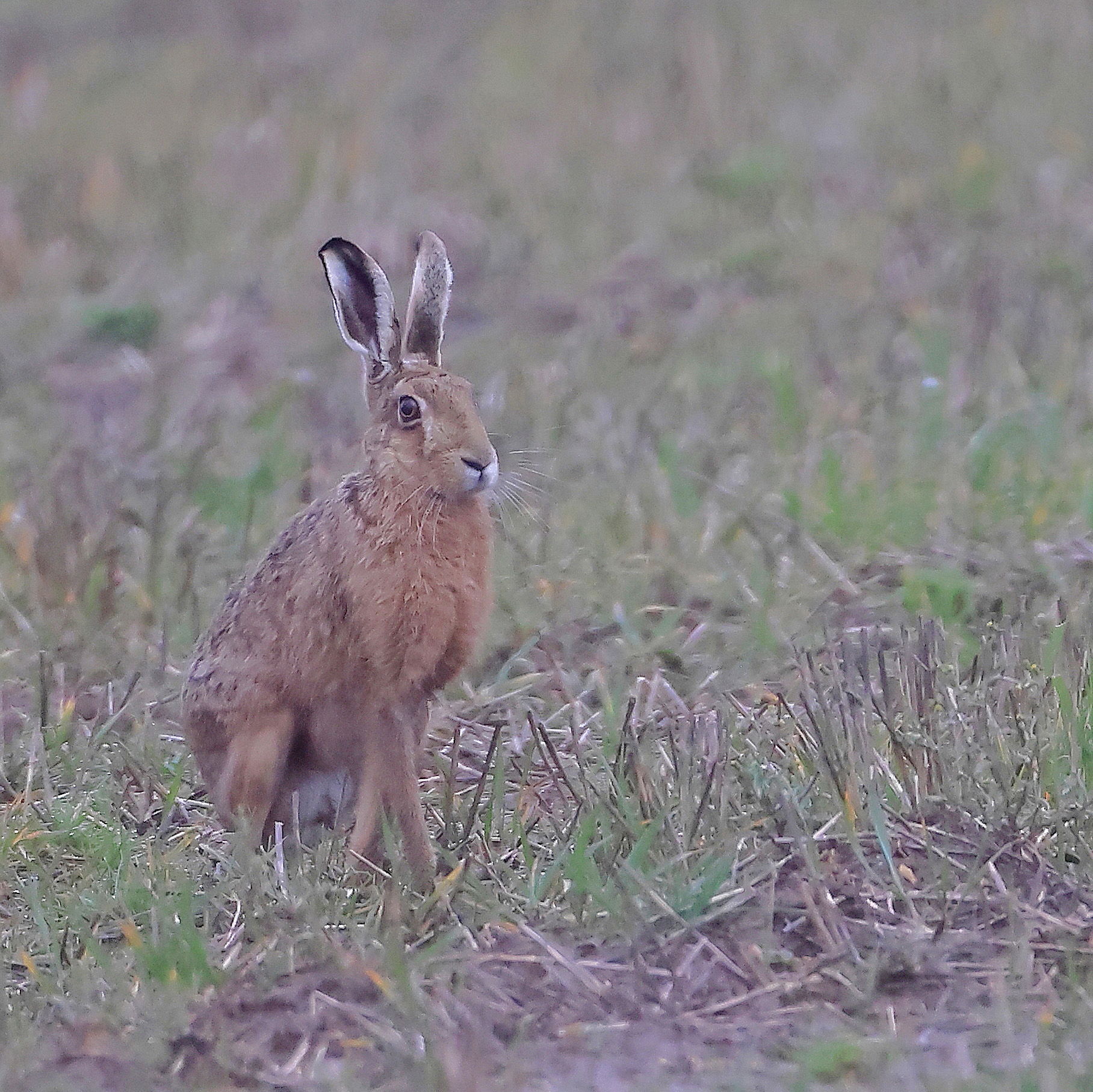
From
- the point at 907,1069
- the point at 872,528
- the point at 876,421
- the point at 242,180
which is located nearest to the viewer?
the point at 907,1069

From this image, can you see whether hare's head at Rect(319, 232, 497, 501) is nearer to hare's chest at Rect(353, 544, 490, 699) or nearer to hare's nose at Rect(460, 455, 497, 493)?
hare's nose at Rect(460, 455, 497, 493)

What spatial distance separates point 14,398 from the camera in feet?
24.4

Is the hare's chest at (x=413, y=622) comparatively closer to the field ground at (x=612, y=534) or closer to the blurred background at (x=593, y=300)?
the field ground at (x=612, y=534)

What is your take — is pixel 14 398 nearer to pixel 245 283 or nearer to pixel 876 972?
pixel 245 283

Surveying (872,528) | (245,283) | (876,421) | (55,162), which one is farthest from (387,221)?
(872,528)

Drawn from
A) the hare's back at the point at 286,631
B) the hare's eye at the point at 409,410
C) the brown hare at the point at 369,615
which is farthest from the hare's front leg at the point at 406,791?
the hare's eye at the point at 409,410

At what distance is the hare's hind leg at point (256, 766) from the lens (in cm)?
395

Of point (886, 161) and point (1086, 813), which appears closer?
point (1086, 813)

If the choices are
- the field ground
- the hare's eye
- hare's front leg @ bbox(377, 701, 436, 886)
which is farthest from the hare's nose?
the field ground

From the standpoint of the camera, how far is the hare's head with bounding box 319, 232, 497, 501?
3.94 metres

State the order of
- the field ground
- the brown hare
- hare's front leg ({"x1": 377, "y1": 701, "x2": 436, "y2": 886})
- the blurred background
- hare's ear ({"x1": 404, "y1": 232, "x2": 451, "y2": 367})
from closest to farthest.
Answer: the field ground < hare's front leg ({"x1": 377, "y1": 701, "x2": 436, "y2": 886}) < the brown hare < hare's ear ({"x1": 404, "y1": 232, "x2": 451, "y2": 367}) < the blurred background

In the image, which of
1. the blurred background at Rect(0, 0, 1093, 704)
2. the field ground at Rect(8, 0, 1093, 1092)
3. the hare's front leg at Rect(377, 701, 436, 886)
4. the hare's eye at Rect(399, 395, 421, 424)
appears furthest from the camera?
the blurred background at Rect(0, 0, 1093, 704)

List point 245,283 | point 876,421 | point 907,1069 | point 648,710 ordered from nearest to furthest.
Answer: point 907,1069 < point 648,710 < point 876,421 < point 245,283

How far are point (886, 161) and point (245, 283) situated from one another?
308cm
